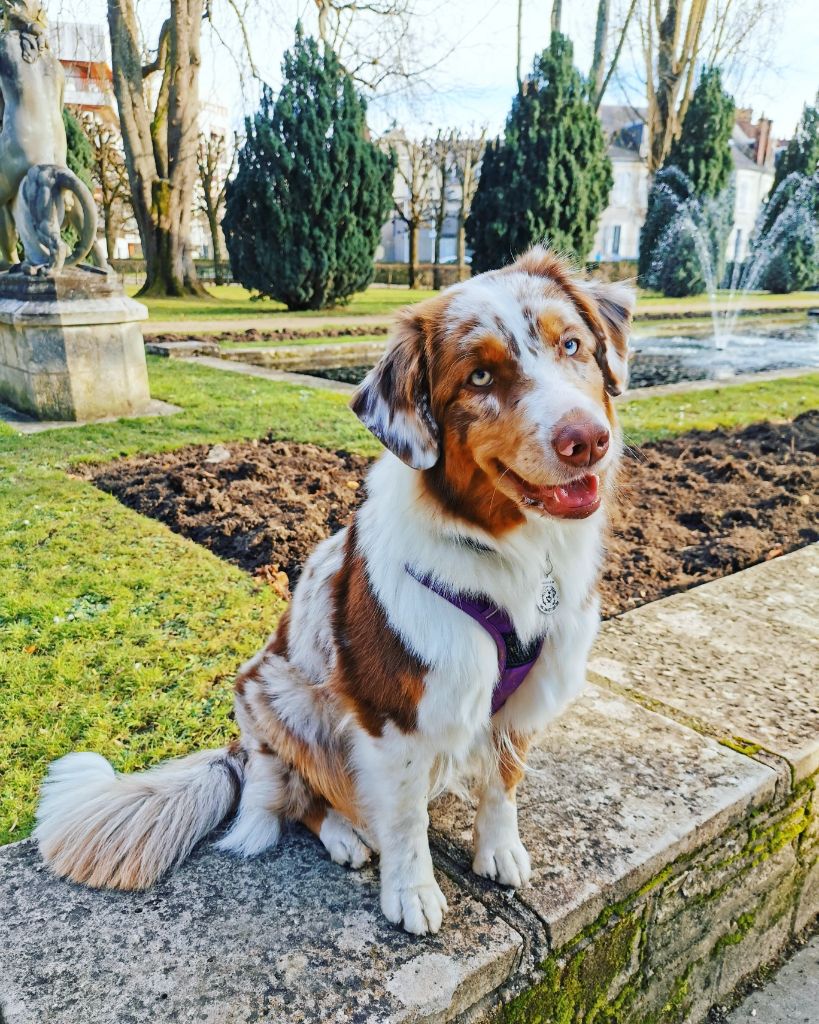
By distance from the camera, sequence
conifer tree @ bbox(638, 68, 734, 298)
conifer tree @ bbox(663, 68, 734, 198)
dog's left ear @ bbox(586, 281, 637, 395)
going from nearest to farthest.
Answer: dog's left ear @ bbox(586, 281, 637, 395)
conifer tree @ bbox(663, 68, 734, 198)
conifer tree @ bbox(638, 68, 734, 298)

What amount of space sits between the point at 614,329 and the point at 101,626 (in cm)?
275

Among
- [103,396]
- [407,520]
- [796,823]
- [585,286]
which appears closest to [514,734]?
[407,520]

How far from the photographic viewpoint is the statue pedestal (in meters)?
7.57

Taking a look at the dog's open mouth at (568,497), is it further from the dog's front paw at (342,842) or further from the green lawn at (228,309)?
the green lawn at (228,309)

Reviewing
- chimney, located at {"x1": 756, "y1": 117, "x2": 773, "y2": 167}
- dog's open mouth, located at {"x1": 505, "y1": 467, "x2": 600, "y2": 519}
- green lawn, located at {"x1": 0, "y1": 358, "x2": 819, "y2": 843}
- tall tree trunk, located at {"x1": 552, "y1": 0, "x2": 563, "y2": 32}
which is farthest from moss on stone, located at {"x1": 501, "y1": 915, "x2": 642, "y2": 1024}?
chimney, located at {"x1": 756, "y1": 117, "x2": 773, "y2": 167}

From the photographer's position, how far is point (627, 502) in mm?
5266

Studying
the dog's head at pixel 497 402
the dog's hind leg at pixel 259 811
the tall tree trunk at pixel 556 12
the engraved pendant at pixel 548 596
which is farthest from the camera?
the tall tree trunk at pixel 556 12

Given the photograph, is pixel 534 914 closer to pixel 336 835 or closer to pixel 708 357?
pixel 336 835

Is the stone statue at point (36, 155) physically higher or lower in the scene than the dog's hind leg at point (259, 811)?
higher

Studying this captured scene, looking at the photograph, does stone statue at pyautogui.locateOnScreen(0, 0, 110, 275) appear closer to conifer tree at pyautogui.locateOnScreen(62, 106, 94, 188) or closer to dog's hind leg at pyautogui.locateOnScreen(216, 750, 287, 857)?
dog's hind leg at pyautogui.locateOnScreen(216, 750, 287, 857)

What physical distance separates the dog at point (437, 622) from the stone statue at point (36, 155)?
727 centimetres

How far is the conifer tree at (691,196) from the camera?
95.3 ft

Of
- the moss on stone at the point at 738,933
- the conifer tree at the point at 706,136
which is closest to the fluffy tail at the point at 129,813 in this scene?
the moss on stone at the point at 738,933

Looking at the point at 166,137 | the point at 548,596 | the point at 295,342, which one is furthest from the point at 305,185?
the point at 548,596
